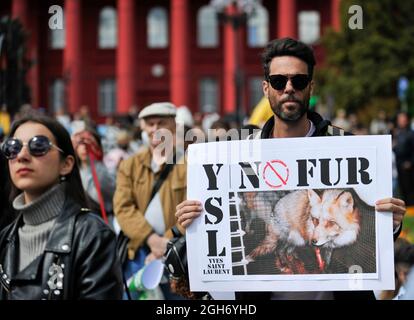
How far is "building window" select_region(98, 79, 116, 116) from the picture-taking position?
58.3 meters

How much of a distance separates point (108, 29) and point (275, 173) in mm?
58171

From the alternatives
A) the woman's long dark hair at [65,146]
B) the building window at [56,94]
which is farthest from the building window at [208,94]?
the woman's long dark hair at [65,146]

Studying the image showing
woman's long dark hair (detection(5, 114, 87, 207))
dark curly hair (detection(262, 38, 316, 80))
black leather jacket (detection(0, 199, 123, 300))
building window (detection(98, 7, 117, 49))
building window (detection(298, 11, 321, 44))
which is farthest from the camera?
building window (detection(98, 7, 117, 49))

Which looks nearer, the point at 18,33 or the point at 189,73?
the point at 18,33

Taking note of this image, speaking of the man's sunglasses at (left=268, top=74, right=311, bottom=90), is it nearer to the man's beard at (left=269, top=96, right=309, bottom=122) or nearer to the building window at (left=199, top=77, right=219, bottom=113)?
the man's beard at (left=269, top=96, right=309, bottom=122)

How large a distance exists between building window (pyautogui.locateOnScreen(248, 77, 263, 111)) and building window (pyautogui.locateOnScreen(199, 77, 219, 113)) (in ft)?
9.60

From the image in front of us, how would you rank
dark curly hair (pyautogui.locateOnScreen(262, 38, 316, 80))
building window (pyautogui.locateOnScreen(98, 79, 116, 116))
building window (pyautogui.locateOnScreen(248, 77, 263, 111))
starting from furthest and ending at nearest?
building window (pyautogui.locateOnScreen(98, 79, 116, 116))
building window (pyautogui.locateOnScreen(248, 77, 263, 111))
dark curly hair (pyautogui.locateOnScreen(262, 38, 316, 80))

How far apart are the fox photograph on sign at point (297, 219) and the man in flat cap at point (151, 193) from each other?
2586mm

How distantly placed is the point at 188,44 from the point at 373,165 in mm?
57699

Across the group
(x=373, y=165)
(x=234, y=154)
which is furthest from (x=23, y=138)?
(x=373, y=165)

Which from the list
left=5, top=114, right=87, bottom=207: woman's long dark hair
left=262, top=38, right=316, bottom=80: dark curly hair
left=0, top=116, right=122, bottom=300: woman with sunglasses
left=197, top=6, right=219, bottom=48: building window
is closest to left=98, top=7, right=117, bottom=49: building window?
left=197, top=6, right=219, bottom=48: building window

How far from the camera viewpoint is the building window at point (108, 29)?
58.8 meters

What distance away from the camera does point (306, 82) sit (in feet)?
12.0
